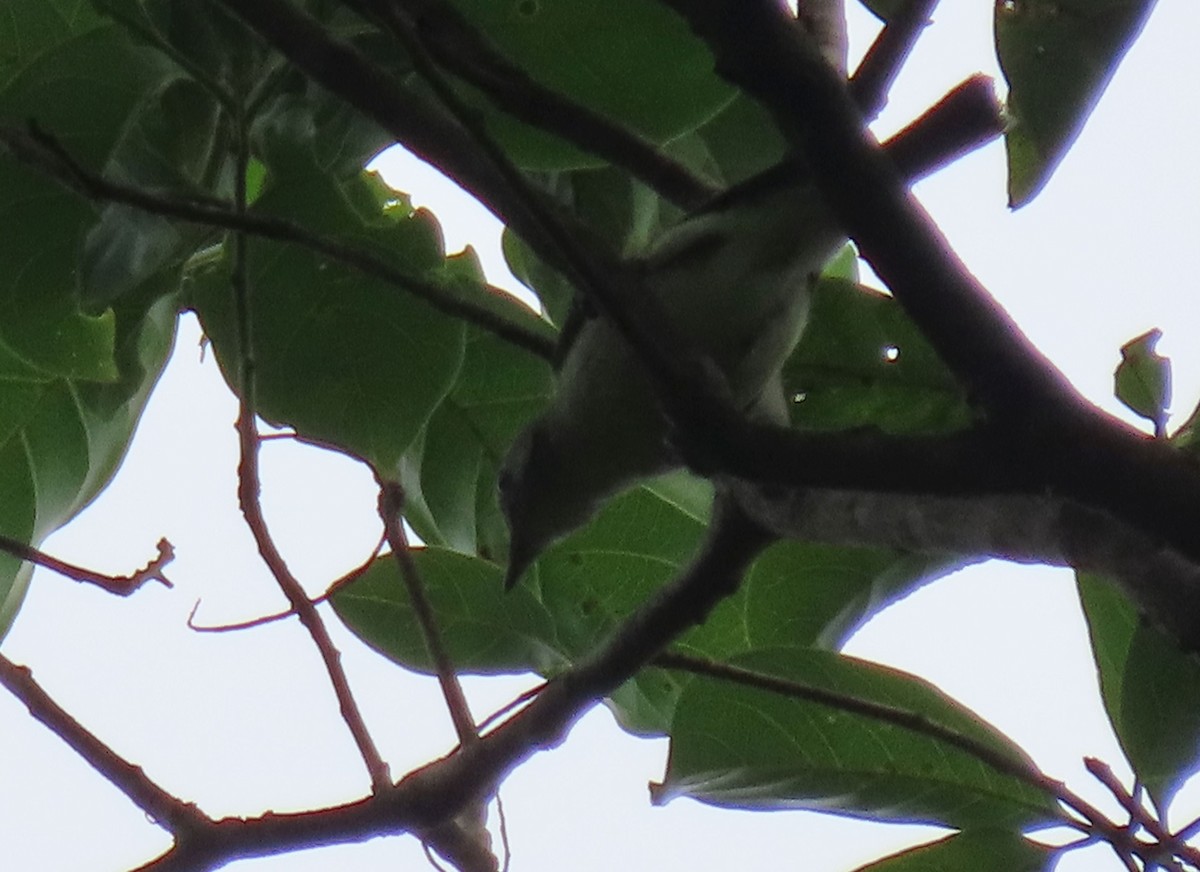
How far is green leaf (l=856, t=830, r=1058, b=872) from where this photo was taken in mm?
1839

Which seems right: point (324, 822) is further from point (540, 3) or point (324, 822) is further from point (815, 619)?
point (540, 3)

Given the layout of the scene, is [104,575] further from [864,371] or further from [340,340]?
[864,371]

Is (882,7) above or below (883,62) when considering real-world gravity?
above

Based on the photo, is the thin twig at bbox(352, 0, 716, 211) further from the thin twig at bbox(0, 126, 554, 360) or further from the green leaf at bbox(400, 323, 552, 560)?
the green leaf at bbox(400, 323, 552, 560)

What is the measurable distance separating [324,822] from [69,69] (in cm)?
89

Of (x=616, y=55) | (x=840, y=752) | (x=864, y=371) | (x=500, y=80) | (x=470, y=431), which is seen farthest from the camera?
(x=470, y=431)

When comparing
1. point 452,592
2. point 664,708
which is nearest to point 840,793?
point 664,708

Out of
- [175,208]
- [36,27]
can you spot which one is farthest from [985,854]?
[36,27]

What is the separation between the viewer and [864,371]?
2.02m

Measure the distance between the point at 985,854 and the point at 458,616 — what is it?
76 centimetres

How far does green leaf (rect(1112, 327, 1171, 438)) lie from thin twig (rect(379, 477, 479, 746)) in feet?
2.78

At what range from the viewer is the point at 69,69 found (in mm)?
1639

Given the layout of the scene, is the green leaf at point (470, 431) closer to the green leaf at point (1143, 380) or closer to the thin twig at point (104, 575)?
the thin twig at point (104, 575)

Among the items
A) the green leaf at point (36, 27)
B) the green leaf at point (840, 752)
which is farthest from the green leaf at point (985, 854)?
the green leaf at point (36, 27)
